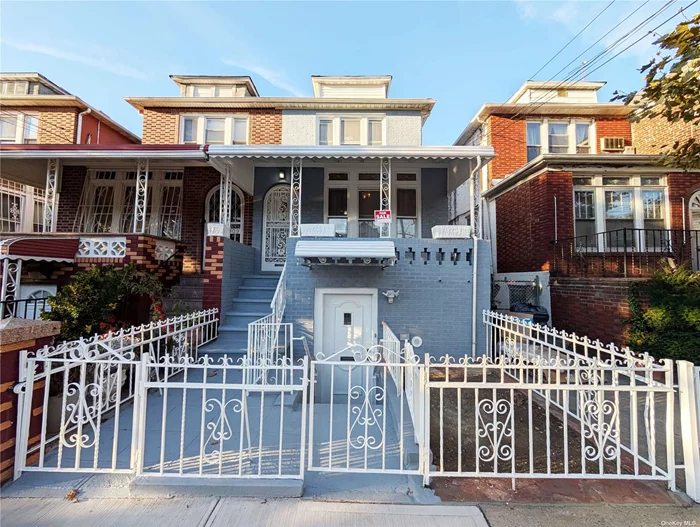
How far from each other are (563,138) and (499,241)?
4.60 m

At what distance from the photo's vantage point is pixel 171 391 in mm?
5086

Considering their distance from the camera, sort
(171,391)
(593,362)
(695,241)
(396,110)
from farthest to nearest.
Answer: (396,110) < (695,241) < (171,391) < (593,362)

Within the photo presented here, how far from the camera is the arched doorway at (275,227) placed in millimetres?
9367

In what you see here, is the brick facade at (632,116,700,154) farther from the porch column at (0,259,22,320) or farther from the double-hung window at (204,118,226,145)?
the porch column at (0,259,22,320)

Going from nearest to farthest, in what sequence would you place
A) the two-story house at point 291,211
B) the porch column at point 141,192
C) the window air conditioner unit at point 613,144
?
the two-story house at point 291,211, the porch column at point 141,192, the window air conditioner unit at point 613,144

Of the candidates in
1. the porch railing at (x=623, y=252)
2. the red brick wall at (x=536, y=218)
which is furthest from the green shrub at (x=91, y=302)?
the porch railing at (x=623, y=252)

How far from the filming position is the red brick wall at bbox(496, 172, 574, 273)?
9.10 meters

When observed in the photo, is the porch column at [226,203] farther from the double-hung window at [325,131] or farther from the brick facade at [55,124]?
the brick facade at [55,124]

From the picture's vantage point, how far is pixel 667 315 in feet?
19.3

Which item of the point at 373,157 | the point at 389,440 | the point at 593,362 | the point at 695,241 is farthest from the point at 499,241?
the point at 389,440

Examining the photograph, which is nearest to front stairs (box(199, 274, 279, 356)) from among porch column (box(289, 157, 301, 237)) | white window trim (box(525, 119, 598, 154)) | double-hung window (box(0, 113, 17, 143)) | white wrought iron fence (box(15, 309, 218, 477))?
porch column (box(289, 157, 301, 237))

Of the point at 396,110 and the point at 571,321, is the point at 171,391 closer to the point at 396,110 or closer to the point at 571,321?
the point at 571,321

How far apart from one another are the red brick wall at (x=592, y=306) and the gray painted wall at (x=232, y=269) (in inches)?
311

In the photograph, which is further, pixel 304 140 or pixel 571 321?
pixel 304 140
